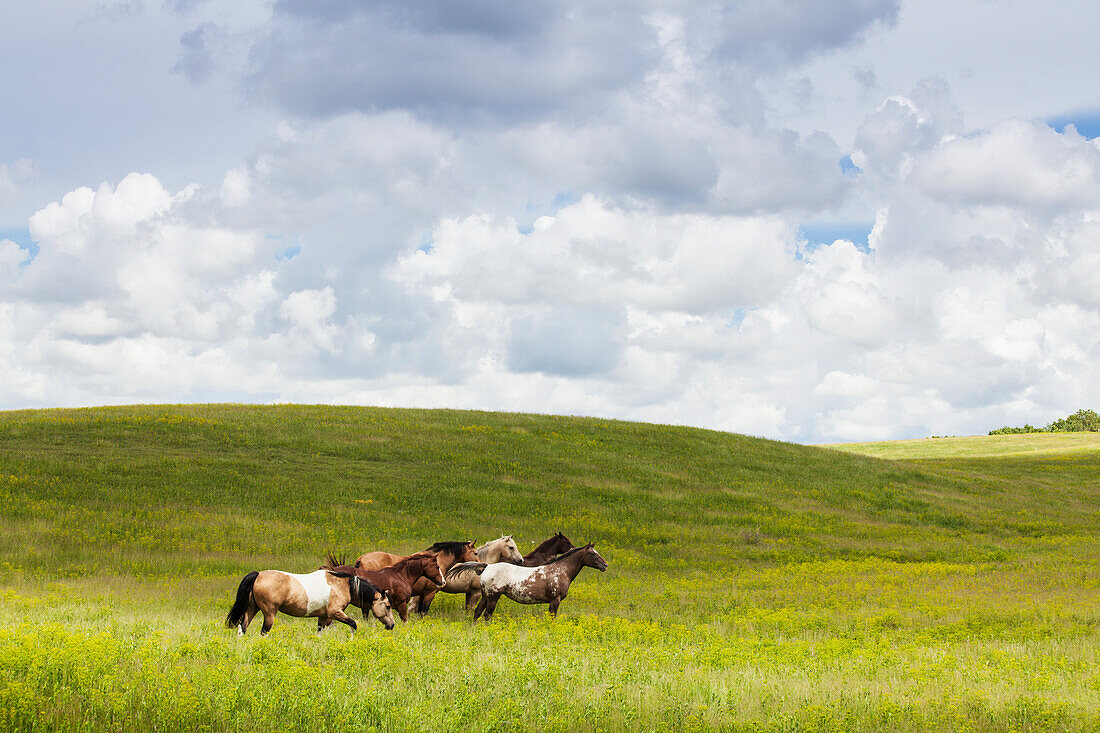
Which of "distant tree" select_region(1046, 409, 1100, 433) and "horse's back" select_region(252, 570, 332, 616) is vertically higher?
"distant tree" select_region(1046, 409, 1100, 433)

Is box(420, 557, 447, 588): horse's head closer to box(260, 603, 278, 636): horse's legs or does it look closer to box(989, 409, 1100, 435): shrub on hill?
box(260, 603, 278, 636): horse's legs

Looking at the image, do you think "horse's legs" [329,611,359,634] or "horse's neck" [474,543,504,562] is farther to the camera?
"horse's neck" [474,543,504,562]

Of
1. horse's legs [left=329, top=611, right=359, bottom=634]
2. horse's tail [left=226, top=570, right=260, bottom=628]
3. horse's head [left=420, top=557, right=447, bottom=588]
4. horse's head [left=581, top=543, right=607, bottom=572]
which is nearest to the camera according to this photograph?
horse's tail [left=226, top=570, right=260, bottom=628]

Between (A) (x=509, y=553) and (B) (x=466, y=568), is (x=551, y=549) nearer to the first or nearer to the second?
(A) (x=509, y=553)

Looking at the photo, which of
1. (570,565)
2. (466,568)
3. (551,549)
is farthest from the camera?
(551,549)

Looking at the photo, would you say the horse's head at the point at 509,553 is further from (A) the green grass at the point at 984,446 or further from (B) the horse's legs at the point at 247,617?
(A) the green grass at the point at 984,446

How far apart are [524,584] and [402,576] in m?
2.88

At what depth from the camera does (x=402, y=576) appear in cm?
1686

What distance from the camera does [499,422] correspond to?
A: 2402 inches

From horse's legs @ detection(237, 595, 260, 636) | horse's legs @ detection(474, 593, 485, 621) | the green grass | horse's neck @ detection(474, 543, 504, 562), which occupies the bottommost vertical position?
horse's legs @ detection(474, 593, 485, 621)

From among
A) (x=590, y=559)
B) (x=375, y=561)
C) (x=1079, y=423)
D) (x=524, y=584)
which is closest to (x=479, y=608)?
(x=524, y=584)

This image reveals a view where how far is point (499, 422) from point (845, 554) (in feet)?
101

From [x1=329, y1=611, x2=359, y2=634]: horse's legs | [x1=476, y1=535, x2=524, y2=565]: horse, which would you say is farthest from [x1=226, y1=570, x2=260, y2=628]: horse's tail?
[x1=476, y1=535, x2=524, y2=565]: horse

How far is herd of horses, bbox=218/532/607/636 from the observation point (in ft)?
46.9
